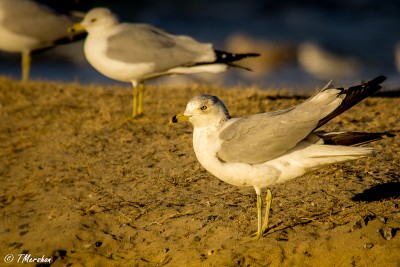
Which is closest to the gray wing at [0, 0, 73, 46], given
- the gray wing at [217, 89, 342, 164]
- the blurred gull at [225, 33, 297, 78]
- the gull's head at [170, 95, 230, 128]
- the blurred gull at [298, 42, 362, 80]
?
the gull's head at [170, 95, 230, 128]

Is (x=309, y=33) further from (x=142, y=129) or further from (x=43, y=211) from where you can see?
(x=43, y=211)

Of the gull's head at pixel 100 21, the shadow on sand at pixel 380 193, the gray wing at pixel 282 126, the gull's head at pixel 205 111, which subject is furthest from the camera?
the gull's head at pixel 100 21

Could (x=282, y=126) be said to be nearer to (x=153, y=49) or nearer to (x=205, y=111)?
(x=205, y=111)

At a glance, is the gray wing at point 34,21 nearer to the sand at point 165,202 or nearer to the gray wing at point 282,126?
the sand at point 165,202

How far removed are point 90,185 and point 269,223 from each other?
207 cm

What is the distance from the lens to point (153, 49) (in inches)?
351

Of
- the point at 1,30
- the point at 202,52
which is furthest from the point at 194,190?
the point at 1,30

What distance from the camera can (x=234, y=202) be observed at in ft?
21.3

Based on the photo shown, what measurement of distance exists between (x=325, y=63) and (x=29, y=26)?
13517mm

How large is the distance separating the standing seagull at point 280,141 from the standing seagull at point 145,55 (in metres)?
3.15

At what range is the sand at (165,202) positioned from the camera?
5.67 m

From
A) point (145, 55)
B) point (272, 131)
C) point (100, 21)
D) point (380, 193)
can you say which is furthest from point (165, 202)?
point (100, 21)

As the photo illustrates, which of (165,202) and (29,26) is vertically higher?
(29,26)

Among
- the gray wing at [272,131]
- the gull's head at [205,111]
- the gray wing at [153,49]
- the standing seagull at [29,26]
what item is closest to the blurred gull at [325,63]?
the standing seagull at [29,26]
